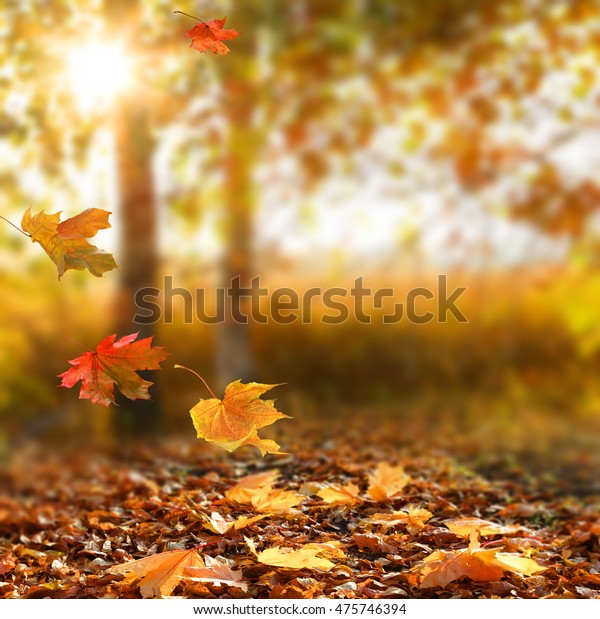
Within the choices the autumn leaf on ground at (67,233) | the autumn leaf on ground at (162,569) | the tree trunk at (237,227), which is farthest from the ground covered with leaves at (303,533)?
the tree trunk at (237,227)

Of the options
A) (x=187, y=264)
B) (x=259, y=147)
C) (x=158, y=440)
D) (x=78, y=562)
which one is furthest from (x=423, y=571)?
(x=259, y=147)

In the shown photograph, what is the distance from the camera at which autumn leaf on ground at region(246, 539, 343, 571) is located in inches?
67.4

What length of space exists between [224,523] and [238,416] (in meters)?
0.52

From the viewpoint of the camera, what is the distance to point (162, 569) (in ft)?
5.73

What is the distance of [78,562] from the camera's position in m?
1.92

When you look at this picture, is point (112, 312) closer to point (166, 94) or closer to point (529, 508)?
point (166, 94)

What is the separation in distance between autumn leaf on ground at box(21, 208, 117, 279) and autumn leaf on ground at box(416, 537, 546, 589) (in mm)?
1104

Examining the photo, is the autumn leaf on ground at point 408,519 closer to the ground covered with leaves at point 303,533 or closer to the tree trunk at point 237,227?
the ground covered with leaves at point 303,533

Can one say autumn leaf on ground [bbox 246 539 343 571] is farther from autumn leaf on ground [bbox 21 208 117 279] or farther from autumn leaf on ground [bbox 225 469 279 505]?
autumn leaf on ground [bbox 21 208 117 279]

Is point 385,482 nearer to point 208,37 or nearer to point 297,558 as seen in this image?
point 297,558

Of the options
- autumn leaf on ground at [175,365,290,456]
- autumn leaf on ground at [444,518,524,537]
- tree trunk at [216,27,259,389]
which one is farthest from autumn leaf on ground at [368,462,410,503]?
tree trunk at [216,27,259,389]

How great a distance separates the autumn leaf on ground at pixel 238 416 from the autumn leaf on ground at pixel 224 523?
44 centimetres

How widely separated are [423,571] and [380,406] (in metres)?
3.10

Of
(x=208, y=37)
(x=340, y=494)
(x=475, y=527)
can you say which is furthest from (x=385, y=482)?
(x=208, y=37)
